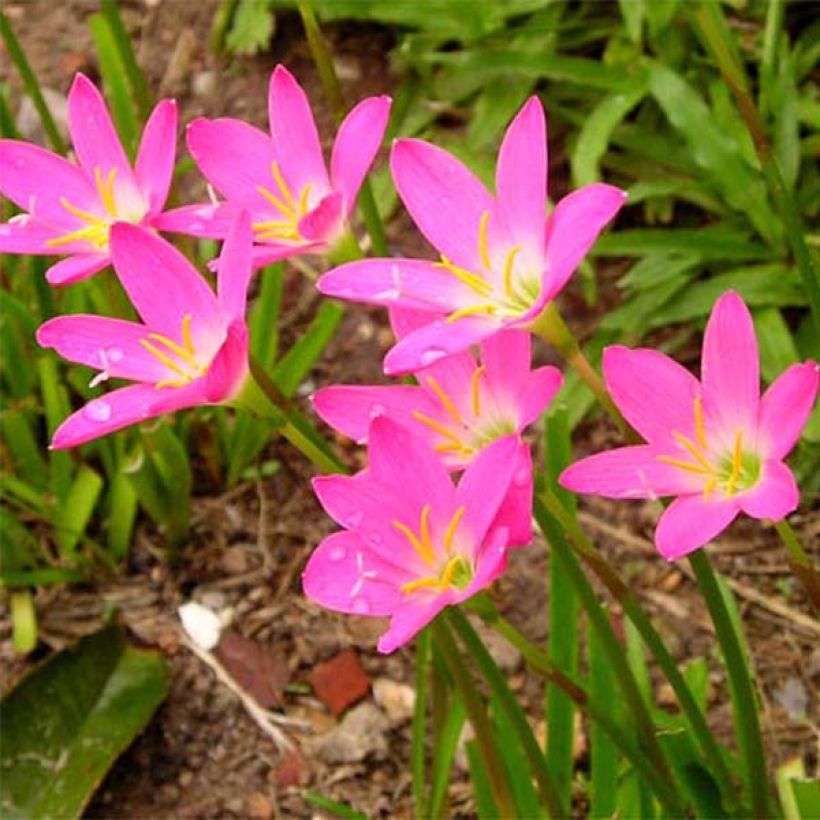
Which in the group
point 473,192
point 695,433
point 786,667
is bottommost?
point 786,667

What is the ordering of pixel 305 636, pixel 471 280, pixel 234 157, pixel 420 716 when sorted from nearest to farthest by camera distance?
pixel 471 280
pixel 234 157
pixel 420 716
pixel 305 636

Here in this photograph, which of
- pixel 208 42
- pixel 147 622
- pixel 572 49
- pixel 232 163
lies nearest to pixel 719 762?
pixel 232 163

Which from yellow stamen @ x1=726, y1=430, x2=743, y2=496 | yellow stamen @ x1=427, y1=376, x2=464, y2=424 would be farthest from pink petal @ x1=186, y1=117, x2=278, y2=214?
yellow stamen @ x1=726, y1=430, x2=743, y2=496

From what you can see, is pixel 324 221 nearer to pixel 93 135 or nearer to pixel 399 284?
pixel 399 284

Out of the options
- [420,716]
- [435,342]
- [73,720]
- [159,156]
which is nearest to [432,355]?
[435,342]

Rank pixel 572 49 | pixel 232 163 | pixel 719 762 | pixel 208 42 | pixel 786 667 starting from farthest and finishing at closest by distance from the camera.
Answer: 1. pixel 208 42
2. pixel 572 49
3. pixel 786 667
4. pixel 719 762
5. pixel 232 163

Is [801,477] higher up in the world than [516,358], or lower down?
lower down

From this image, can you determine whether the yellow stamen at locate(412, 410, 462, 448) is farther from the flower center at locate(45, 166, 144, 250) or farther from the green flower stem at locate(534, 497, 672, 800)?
the flower center at locate(45, 166, 144, 250)

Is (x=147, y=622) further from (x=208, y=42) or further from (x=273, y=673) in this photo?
(x=208, y=42)
